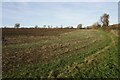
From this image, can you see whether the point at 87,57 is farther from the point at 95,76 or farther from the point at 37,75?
the point at 37,75

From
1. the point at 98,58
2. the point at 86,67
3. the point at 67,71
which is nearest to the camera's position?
the point at 67,71

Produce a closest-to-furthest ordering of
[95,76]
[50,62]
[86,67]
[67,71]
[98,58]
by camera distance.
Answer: [95,76], [67,71], [86,67], [50,62], [98,58]

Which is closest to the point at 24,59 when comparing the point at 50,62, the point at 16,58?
the point at 16,58

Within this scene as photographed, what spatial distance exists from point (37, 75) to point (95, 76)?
4.45m

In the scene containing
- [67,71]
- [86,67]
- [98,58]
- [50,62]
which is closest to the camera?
[67,71]

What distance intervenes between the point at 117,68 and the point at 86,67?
2.67 m

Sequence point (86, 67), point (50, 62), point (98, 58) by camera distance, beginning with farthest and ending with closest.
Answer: point (98, 58) < point (50, 62) < point (86, 67)

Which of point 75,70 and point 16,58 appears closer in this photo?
point 75,70

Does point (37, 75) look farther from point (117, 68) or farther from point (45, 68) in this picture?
point (117, 68)

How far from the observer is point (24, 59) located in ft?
77.2

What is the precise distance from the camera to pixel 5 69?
19469mm

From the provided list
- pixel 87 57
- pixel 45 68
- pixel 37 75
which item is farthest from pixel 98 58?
pixel 37 75

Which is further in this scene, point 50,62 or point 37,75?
point 50,62

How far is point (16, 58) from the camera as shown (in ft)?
79.0
